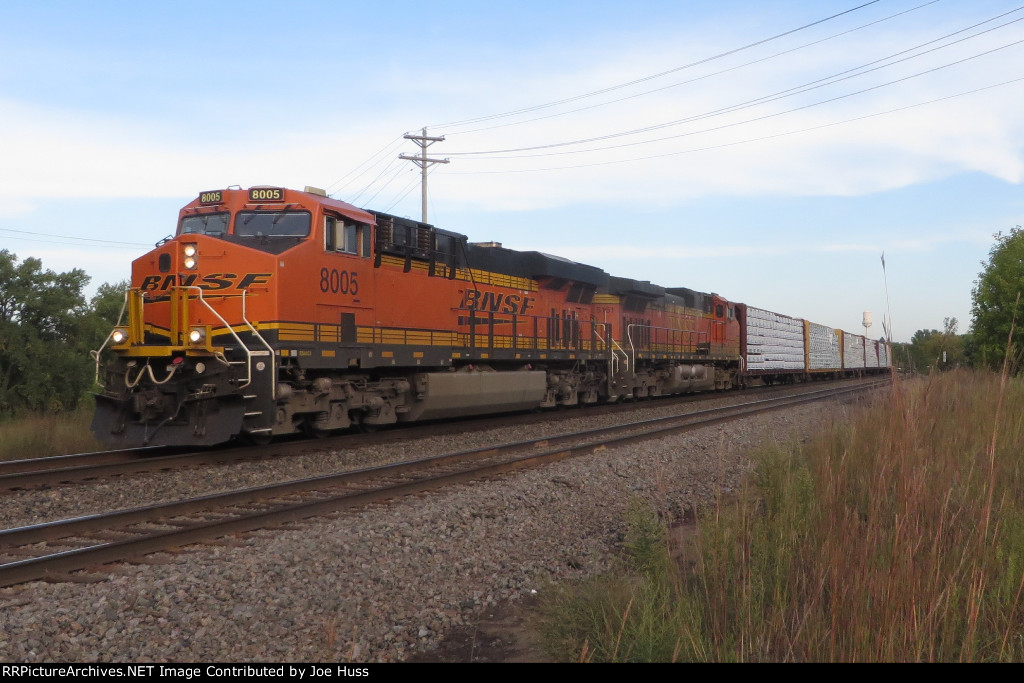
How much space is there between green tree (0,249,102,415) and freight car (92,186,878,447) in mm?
14835

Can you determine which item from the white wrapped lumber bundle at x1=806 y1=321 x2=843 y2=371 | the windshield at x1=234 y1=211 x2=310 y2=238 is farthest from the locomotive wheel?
the white wrapped lumber bundle at x1=806 y1=321 x2=843 y2=371

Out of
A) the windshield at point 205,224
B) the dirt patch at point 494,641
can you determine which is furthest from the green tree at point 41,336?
the dirt patch at point 494,641

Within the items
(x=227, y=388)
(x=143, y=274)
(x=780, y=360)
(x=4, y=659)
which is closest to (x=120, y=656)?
(x=4, y=659)

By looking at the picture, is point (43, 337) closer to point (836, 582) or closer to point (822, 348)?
point (836, 582)

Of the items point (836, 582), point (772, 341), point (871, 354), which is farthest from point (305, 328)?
point (871, 354)

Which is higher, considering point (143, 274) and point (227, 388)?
point (143, 274)

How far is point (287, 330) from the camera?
9.92 meters

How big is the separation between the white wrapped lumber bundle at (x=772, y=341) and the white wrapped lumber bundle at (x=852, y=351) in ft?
→ 31.8

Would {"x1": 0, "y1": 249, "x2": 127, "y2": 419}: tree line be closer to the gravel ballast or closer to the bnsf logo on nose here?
the bnsf logo on nose

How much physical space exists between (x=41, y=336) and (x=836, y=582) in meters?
28.2

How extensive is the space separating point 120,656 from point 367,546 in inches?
82.2

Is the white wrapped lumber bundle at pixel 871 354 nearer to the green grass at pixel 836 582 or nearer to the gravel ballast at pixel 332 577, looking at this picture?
the gravel ballast at pixel 332 577

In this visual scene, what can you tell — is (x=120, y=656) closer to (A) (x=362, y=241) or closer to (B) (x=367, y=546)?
(B) (x=367, y=546)

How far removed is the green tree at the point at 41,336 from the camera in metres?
23.6
